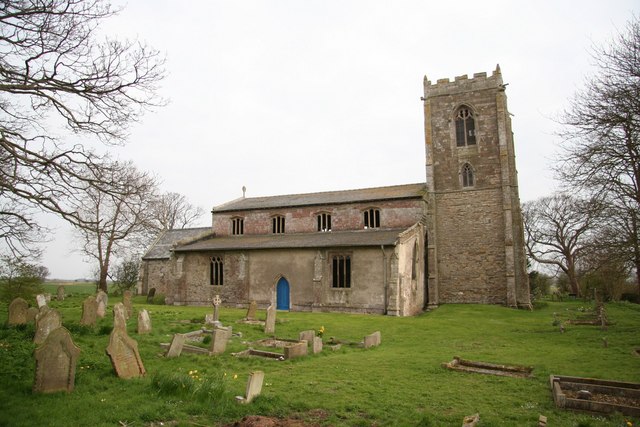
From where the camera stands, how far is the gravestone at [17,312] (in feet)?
47.2

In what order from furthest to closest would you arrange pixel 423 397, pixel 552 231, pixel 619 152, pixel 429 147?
pixel 552 231 → pixel 429 147 → pixel 619 152 → pixel 423 397

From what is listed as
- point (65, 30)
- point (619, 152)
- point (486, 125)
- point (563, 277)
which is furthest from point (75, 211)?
point (563, 277)

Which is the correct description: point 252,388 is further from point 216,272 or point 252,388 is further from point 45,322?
point 216,272

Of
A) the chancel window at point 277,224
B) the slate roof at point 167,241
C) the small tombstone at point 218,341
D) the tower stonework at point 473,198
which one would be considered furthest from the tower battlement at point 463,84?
the small tombstone at point 218,341

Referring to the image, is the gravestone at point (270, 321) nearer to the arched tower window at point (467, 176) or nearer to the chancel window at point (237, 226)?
the arched tower window at point (467, 176)

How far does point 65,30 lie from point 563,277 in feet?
168

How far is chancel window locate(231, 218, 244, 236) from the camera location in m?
35.0

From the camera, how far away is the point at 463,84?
30781 millimetres

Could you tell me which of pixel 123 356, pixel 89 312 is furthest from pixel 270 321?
pixel 123 356

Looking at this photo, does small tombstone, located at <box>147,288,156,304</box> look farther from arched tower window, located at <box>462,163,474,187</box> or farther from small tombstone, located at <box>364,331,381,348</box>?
arched tower window, located at <box>462,163,474,187</box>

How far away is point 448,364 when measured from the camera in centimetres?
1048

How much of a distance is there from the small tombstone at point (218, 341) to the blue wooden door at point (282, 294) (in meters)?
15.4

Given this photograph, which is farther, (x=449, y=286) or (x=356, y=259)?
(x=449, y=286)

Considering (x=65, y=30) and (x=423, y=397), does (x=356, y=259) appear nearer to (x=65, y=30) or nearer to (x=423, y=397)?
(x=423, y=397)
